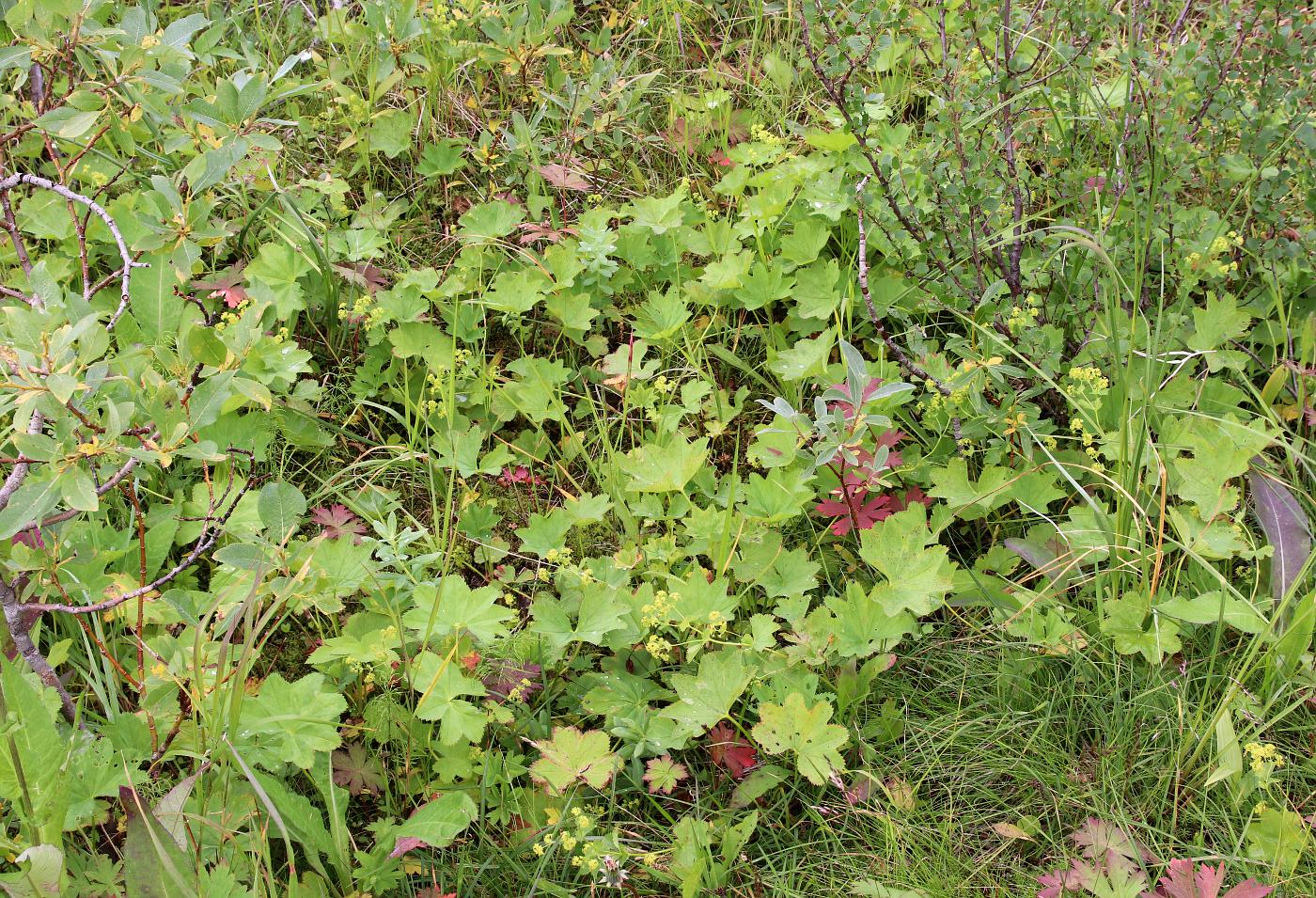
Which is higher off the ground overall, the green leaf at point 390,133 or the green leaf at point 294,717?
the green leaf at point 390,133

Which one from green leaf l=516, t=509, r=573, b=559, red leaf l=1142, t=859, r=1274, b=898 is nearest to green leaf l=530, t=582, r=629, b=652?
green leaf l=516, t=509, r=573, b=559

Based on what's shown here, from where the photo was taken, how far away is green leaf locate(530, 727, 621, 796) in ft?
5.96

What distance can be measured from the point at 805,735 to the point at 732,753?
16 centimetres

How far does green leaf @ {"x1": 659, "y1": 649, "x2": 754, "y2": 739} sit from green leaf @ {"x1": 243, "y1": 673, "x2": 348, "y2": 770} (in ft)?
1.96

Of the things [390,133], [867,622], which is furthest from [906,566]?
[390,133]

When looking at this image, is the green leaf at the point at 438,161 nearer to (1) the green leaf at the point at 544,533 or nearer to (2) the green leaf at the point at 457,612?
(1) the green leaf at the point at 544,533

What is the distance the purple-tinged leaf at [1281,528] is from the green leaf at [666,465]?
1.17 metres

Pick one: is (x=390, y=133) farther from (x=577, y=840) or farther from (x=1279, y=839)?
(x=1279, y=839)

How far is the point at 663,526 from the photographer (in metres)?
2.36

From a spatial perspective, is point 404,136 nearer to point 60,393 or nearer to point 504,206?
point 504,206

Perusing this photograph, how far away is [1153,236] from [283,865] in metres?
2.24

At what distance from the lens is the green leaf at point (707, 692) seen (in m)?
1.89

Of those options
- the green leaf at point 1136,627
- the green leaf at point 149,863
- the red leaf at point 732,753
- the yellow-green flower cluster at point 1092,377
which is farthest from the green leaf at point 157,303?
the green leaf at point 1136,627

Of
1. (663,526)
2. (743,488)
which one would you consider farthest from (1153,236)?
(663,526)
